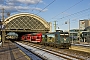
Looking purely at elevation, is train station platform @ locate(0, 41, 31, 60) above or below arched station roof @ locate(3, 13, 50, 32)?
below

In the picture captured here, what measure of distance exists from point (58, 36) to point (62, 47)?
2.27m

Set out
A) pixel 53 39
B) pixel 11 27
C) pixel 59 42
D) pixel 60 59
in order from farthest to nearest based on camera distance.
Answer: pixel 11 27
pixel 53 39
pixel 59 42
pixel 60 59

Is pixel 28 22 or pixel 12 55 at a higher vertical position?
pixel 28 22

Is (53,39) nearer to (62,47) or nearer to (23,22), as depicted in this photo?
(62,47)

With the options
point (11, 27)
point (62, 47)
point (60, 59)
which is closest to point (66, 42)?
point (62, 47)

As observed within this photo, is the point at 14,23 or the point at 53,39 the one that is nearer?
the point at 53,39

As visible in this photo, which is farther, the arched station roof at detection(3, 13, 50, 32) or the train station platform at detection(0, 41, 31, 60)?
the arched station roof at detection(3, 13, 50, 32)

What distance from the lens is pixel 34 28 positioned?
122812 millimetres

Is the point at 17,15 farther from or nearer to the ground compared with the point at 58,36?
farther from the ground

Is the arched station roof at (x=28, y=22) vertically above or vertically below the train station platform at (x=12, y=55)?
above

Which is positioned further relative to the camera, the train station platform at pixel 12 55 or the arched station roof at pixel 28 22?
the arched station roof at pixel 28 22

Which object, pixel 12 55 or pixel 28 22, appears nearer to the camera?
pixel 12 55

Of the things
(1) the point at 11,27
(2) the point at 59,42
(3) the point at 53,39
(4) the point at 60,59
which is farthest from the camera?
(1) the point at 11,27

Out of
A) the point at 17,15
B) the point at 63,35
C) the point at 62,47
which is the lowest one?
the point at 62,47
